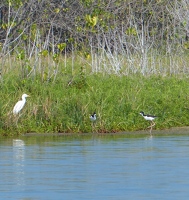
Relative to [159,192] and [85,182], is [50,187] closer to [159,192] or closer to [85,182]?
[85,182]

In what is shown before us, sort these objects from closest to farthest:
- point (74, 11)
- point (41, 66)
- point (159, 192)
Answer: point (159, 192) → point (41, 66) → point (74, 11)

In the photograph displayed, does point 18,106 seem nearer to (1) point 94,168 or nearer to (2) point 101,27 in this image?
(1) point 94,168

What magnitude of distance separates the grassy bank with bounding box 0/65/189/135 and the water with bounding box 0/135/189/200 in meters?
0.51

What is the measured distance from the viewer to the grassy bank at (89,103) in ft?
48.9

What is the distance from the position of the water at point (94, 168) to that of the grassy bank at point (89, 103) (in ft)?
1.66

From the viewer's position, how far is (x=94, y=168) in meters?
10.7

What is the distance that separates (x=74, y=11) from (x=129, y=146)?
10.5m

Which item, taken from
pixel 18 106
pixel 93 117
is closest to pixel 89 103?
pixel 93 117

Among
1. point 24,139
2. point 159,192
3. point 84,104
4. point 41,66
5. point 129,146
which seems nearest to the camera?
point 159,192

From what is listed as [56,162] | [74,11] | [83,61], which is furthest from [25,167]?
[74,11]

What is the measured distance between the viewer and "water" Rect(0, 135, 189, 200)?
8.91 meters

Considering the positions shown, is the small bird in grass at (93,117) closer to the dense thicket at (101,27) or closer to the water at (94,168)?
the water at (94,168)

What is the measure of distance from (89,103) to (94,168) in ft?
16.1

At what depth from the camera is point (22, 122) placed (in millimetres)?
14805
